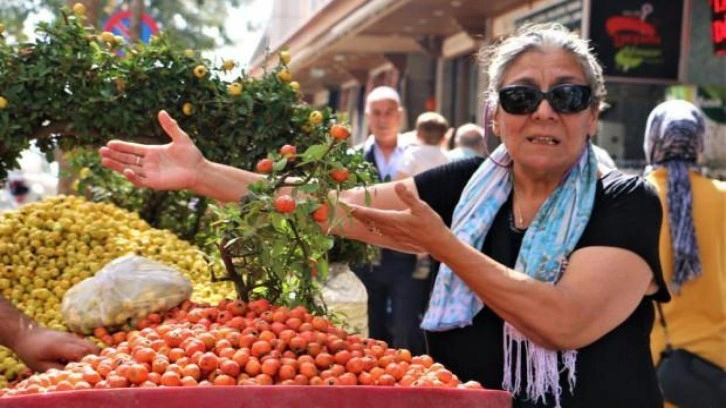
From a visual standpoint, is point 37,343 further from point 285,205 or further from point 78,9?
point 78,9

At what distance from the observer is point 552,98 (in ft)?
9.25

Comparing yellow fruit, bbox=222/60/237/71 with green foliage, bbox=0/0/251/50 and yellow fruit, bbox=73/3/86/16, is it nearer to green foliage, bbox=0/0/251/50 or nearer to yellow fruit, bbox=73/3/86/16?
yellow fruit, bbox=73/3/86/16

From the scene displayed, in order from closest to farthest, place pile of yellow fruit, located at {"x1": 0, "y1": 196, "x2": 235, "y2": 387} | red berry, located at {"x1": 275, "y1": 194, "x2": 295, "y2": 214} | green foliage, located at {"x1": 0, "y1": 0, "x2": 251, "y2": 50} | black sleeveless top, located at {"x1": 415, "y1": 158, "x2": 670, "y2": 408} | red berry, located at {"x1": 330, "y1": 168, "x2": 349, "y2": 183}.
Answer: red berry, located at {"x1": 275, "y1": 194, "x2": 295, "y2": 214} → red berry, located at {"x1": 330, "y1": 168, "x2": 349, "y2": 183} → black sleeveless top, located at {"x1": 415, "y1": 158, "x2": 670, "y2": 408} → pile of yellow fruit, located at {"x1": 0, "y1": 196, "x2": 235, "y2": 387} → green foliage, located at {"x1": 0, "y1": 0, "x2": 251, "y2": 50}

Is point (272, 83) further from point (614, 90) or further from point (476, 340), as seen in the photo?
point (614, 90)

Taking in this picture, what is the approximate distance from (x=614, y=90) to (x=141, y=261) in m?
7.74

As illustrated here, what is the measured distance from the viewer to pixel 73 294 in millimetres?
3416

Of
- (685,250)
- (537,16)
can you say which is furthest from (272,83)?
(537,16)

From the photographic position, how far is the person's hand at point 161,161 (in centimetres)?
311

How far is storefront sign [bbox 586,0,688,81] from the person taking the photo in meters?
10.2

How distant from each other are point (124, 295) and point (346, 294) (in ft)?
5.88

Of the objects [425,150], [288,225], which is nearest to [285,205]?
[288,225]

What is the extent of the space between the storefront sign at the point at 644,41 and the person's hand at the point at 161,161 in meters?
7.65

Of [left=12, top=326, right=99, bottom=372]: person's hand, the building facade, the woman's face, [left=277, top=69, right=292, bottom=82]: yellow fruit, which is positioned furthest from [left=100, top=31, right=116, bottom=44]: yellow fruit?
the woman's face

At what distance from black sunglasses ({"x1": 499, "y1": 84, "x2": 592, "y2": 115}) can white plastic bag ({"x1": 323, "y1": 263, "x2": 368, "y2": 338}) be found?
2126mm
